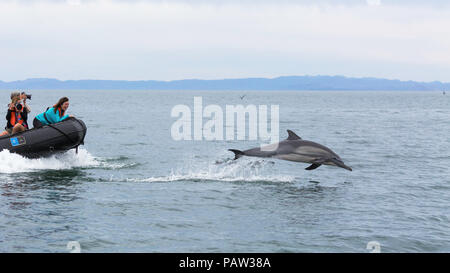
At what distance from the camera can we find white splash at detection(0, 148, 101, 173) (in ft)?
61.3

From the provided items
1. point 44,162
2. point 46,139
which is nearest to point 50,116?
point 46,139

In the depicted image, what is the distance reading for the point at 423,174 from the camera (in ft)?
69.5

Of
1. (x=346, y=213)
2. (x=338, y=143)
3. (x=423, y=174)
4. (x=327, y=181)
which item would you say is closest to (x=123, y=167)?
(x=327, y=181)

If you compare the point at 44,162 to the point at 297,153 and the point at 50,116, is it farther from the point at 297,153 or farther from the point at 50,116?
the point at 297,153

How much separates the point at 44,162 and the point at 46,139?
1203mm

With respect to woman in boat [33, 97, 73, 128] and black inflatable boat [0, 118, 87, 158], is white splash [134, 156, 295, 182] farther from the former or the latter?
woman in boat [33, 97, 73, 128]

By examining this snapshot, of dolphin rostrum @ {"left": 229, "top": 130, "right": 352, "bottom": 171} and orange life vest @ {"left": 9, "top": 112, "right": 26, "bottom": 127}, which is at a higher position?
orange life vest @ {"left": 9, "top": 112, "right": 26, "bottom": 127}

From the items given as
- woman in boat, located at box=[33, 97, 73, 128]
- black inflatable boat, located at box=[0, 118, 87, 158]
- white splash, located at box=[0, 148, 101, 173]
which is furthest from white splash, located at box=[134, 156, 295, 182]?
woman in boat, located at box=[33, 97, 73, 128]

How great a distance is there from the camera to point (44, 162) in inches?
784

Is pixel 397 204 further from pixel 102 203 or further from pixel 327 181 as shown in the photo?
pixel 102 203

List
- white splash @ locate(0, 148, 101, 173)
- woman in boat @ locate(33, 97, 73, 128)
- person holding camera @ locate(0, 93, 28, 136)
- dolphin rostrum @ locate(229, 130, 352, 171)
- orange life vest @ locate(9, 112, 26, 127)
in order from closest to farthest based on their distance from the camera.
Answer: dolphin rostrum @ locate(229, 130, 352, 171), white splash @ locate(0, 148, 101, 173), person holding camera @ locate(0, 93, 28, 136), orange life vest @ locate(9, 112, 26, 127), woman in boat @ locate(33, 97, 73, 128)

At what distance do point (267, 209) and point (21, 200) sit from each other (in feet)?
22.6

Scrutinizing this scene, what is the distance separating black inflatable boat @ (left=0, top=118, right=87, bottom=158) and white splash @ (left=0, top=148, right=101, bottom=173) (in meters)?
0.25

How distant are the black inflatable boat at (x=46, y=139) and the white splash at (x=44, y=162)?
0.25m
